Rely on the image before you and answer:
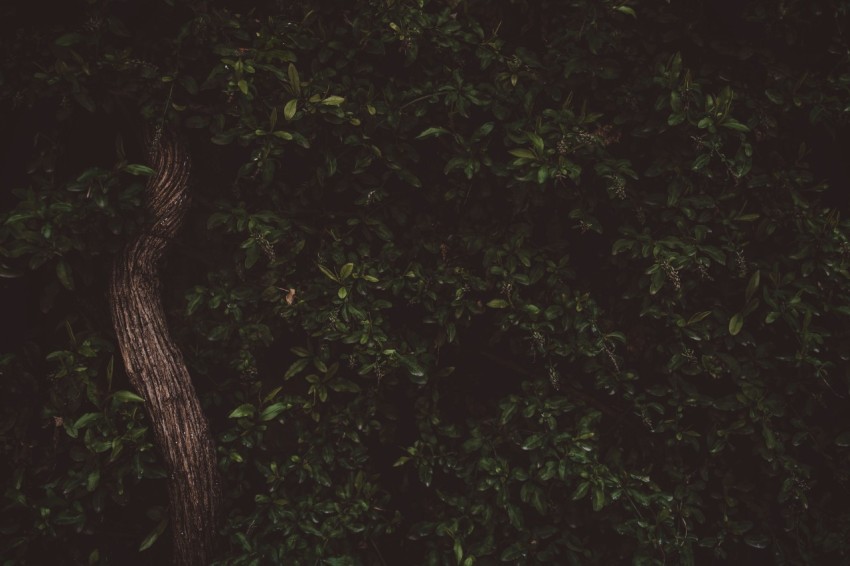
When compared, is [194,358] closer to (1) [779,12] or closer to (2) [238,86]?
(2) [238,86]

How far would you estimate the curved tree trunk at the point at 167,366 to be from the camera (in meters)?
2.19

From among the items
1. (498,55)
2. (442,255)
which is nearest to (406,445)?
(442,255)

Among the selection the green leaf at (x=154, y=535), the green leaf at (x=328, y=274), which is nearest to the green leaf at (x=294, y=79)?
the green leaf at (x=328, y=274)

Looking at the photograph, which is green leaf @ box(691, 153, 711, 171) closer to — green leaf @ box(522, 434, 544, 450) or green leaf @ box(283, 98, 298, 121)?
green leaf @ box(522, 434, 544, 450)

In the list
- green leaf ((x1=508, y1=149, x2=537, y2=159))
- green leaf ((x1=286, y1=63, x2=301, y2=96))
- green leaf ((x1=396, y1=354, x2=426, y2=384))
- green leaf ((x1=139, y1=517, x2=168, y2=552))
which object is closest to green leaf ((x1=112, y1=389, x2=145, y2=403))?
green leaf ((x1=139, y1=517, x2=168, y2=552))

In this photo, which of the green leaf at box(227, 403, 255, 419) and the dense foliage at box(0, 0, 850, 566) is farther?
the green leaf at box(227, 403, 255, 419)

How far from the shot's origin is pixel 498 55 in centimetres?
225

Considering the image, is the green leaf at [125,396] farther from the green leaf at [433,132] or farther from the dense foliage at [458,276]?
the green leaf at [433,132]

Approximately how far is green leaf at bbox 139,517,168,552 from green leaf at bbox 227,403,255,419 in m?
0.57

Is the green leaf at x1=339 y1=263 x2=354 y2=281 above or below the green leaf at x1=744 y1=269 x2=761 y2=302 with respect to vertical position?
above

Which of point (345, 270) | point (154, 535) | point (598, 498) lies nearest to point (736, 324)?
point (598, 498)

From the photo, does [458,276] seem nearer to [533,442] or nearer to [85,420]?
[533,442]

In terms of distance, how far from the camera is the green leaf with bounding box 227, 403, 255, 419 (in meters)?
2.20

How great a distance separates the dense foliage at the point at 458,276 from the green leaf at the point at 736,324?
0.04ft
